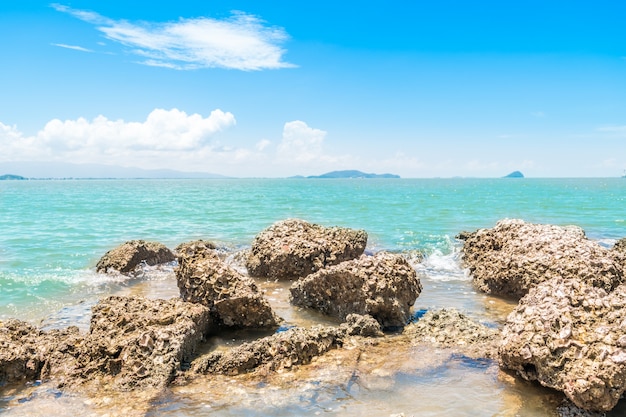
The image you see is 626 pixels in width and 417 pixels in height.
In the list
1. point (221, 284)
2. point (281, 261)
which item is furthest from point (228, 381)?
point (281, 261)

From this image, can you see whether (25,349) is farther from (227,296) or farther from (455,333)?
(455,333)

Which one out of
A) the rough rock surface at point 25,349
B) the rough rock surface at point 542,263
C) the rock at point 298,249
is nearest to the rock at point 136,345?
the rough rock surface at point 25,349

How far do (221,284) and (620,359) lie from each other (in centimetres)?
739

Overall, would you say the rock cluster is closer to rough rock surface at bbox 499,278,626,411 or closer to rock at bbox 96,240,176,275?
rough rock surface at bbox 499,278,626,411

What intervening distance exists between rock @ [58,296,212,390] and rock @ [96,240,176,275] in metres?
7.72

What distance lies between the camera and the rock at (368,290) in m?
10.8

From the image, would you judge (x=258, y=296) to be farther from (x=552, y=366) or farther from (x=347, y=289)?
(x=552, y=366)

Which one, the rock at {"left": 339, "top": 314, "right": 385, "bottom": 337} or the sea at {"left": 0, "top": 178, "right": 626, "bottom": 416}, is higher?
the rock at {"left": 339, "top": 314, "right": 385, "bottom": 337}

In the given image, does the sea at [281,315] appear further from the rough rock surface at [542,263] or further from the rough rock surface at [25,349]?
the rough rock surface at [542,263]

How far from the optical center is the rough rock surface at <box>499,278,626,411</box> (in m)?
6.72

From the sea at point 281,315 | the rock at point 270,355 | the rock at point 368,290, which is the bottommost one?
the sea at point 281,315

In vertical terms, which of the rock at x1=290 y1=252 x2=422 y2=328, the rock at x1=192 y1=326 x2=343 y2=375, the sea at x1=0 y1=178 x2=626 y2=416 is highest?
→ the rock at x1=290 y1=252 x2=422 y2=328

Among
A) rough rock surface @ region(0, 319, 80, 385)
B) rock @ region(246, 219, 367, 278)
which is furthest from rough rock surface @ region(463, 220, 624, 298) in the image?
rough rock surface @ region(0, 319, 80, 385)

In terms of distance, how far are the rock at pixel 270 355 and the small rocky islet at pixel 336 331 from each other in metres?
0.02
